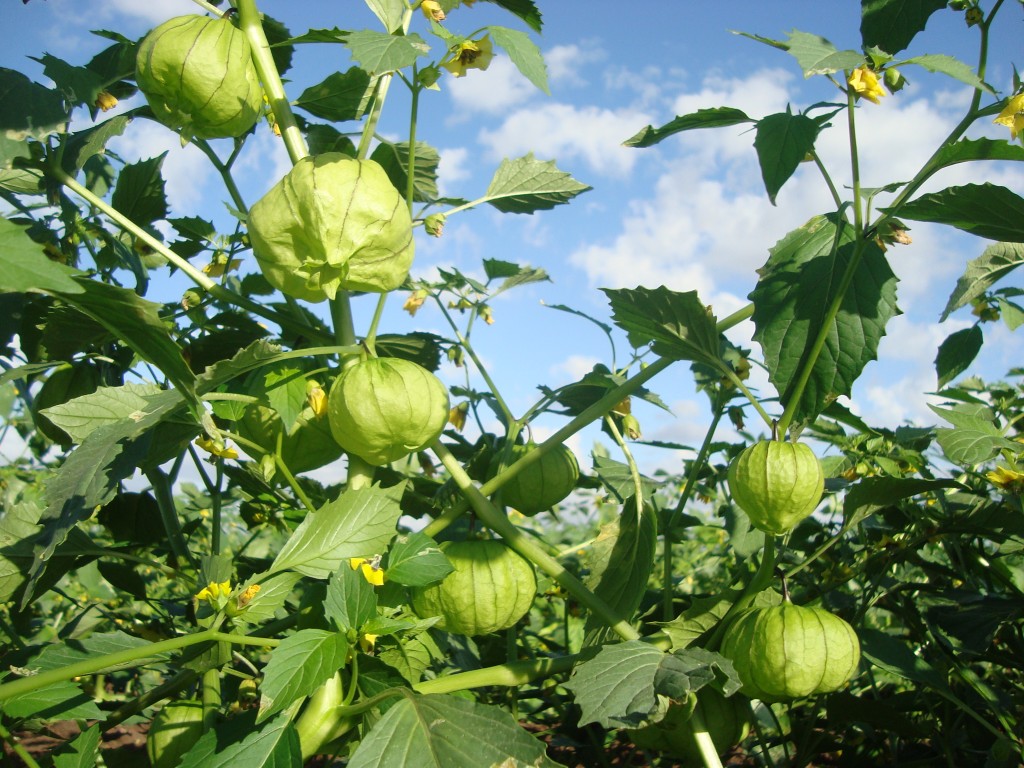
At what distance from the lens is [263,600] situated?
1.01 metres

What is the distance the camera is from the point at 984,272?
1.36 meters

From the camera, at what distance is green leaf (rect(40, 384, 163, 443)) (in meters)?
1.07

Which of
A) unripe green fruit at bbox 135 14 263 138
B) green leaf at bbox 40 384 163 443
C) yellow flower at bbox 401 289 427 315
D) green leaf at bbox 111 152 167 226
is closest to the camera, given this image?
unripe green fruit at bbox 135 14 263 138

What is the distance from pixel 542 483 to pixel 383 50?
0.68 metres

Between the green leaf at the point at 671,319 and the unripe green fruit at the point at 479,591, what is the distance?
0.39 m

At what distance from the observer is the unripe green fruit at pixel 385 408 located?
984 mm

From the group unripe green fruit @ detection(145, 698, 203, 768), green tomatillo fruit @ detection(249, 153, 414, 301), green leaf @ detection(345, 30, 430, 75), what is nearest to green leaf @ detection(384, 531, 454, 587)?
green tomatillo fruit @ detection(249, 153, 414, 301)

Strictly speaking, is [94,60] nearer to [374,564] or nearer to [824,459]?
[374,564]

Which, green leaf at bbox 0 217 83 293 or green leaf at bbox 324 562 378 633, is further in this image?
green leaf at bbox 324 562 378 633

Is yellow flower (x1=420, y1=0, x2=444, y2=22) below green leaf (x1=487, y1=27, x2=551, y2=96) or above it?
above

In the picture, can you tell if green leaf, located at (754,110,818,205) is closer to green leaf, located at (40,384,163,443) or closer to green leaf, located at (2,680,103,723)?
green leaf, located at (40,384,163,443)

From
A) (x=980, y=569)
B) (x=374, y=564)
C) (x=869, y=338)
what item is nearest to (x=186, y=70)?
(x=374, y=564)

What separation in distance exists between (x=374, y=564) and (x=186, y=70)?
0.65 metres

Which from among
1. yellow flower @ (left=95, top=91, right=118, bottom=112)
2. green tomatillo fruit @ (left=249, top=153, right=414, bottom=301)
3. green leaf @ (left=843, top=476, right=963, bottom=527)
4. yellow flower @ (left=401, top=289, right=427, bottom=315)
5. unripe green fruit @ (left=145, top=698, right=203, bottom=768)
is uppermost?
yellow flower @ (left=95, top=91, right=118, bottom=112)
